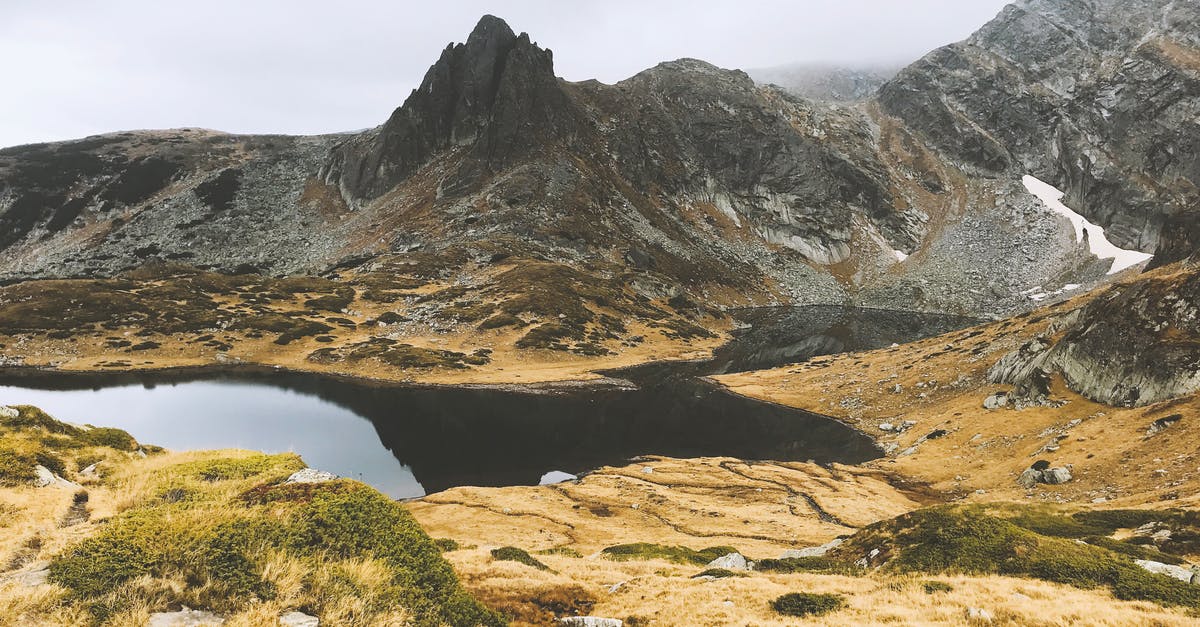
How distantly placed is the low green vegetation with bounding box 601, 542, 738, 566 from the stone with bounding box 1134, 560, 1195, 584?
12102 millimetres

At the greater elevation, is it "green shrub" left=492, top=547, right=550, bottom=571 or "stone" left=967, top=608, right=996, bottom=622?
"stone" left=967, top=608, right=996, bottom=622

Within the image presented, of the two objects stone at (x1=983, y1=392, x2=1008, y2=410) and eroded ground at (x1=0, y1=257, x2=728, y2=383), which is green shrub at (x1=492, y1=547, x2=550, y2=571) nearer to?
stone at (x1=983, y1=392, x2=1008, y2=410)

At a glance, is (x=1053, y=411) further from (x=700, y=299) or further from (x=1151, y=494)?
(x=700, y=299)

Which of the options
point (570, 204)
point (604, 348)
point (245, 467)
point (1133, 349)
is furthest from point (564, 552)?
point (570, 204)

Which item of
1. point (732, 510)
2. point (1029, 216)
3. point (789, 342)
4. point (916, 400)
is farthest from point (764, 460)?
point (1029, 216)

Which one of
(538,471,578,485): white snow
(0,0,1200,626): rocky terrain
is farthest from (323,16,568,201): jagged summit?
(538,471,578,485): white snow

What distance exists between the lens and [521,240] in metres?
130

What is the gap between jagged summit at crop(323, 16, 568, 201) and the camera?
161750 mm

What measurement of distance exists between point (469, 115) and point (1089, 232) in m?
196

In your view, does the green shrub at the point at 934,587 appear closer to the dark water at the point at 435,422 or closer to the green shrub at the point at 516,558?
the green shrub at the point at 516,558

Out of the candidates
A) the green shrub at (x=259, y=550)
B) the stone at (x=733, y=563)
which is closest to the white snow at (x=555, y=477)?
the stone at (x=733, y=563)

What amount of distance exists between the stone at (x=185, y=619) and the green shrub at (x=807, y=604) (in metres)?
10.7

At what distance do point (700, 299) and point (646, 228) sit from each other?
32.9 metres

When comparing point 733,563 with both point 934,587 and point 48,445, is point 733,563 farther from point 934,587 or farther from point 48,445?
point 48,445
